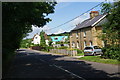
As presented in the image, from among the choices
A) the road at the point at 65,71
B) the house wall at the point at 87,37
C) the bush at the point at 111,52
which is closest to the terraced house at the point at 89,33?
the house wall at the point at 87,37

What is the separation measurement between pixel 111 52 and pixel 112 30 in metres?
2.33

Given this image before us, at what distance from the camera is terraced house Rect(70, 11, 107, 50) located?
39.5m

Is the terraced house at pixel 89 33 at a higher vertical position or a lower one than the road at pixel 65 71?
higher

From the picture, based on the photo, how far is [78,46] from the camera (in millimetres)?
47188

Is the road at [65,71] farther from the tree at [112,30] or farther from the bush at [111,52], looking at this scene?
the tree at [112,30]

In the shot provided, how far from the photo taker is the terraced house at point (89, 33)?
39.5 m

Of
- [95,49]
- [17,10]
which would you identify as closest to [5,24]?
[17,10]

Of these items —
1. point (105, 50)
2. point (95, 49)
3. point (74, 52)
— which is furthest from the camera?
point (74, 52)

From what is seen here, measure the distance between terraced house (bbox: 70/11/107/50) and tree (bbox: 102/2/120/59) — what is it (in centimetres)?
→ 1435

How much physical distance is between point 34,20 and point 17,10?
7775 mm

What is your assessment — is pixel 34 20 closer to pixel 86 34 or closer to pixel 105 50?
pixel 105 50

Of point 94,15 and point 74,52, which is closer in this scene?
point 74,52

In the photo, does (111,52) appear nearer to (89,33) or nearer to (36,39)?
(89,33)

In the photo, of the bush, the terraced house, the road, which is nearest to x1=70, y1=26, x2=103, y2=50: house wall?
the terraced house
